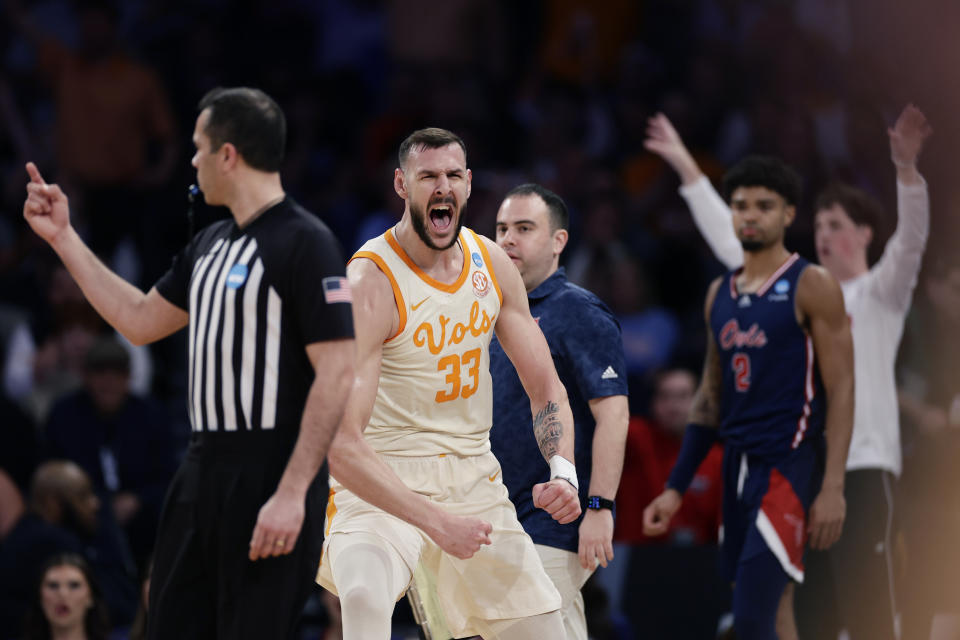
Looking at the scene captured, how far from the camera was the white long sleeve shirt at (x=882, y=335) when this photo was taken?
269 inches

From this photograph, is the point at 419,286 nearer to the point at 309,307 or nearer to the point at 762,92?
the point at 309,307

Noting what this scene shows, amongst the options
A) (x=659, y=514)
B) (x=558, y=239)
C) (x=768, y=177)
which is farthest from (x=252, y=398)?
(x=768, y=177)

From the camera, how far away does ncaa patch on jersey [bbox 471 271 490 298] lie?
5227 millimetres

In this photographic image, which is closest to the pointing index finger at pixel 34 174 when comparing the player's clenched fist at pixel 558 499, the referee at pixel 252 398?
the referee at pixel 252 398

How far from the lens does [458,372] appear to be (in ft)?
16.8

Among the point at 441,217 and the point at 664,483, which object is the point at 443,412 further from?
the point at 664,483

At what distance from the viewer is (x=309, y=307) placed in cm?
411

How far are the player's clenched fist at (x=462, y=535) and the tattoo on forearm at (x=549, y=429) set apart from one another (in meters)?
0.62

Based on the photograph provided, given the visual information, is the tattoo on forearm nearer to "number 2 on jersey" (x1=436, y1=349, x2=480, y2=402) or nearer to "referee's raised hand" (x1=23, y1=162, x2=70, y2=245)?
"number 2 on jersey" (x1=436, y1=349, x2=480, y2=402)

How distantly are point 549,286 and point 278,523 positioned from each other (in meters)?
2.43

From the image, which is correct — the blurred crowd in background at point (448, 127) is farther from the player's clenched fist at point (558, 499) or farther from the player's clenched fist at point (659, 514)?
the player's clenched fist at point (558, 499)

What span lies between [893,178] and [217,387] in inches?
277

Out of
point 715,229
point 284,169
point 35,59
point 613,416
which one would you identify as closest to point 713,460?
point 715,229

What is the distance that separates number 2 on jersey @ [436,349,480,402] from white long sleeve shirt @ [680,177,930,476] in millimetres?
2474
